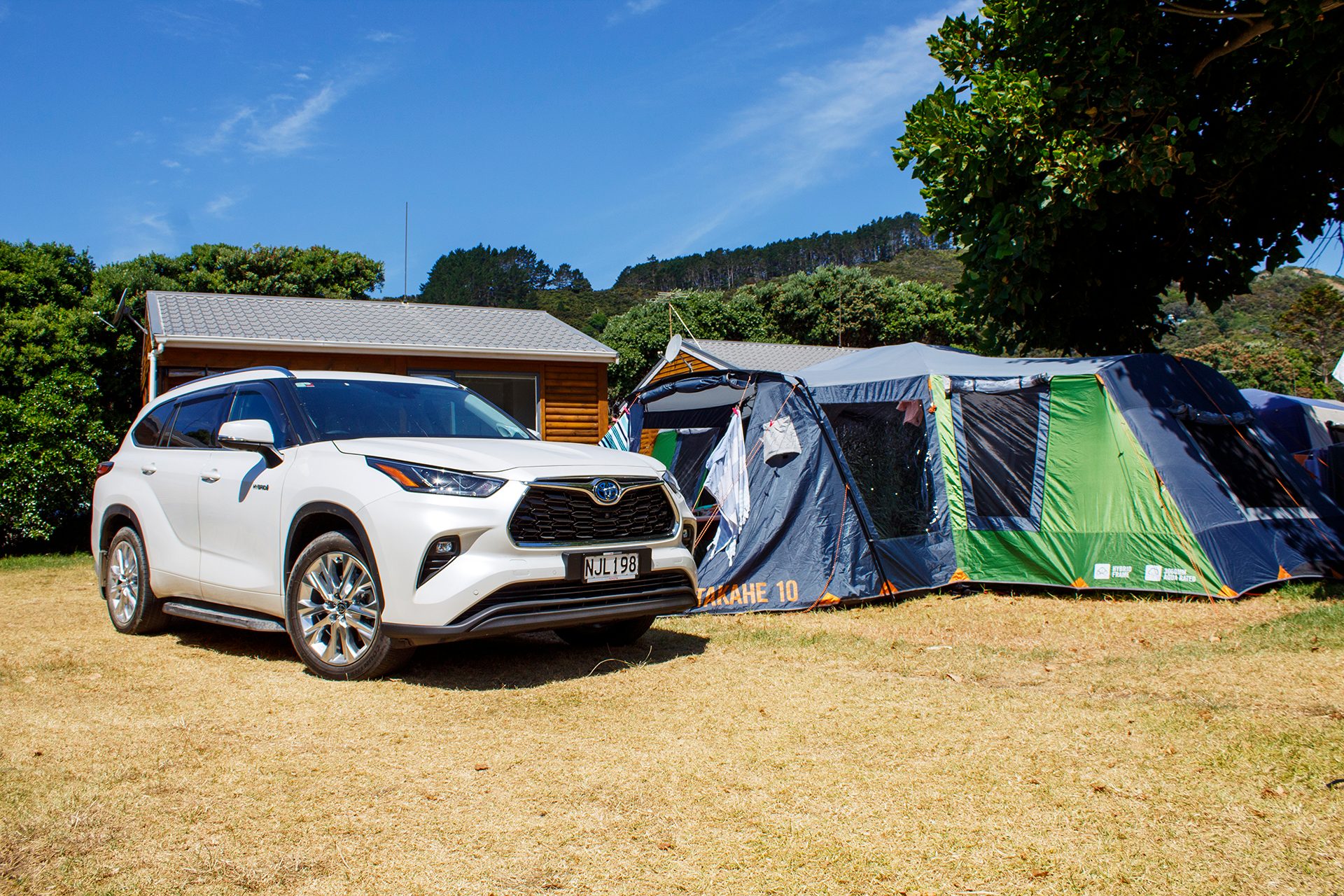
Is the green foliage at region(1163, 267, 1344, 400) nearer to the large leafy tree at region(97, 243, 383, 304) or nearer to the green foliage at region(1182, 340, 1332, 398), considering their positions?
the green foliage at region(1182, 340, 1332, 398)

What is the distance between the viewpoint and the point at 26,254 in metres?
16.0

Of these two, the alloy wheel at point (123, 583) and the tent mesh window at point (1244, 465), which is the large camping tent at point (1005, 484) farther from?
the alloy wheel at point (123, 583)

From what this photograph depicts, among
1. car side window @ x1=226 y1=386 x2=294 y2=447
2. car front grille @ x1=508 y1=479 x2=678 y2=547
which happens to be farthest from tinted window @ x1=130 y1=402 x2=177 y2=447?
car front grille @ x1=508 y1=479 x2=678 y2=547

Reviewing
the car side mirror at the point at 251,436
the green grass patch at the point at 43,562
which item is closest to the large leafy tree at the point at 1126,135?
the car side mirror at the point at 251,436

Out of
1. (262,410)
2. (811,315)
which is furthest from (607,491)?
(811,315)

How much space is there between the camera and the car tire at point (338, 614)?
4812 mm

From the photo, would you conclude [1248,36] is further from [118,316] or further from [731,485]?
[118,316]

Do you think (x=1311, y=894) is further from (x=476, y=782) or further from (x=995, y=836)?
(x=476, y=782)

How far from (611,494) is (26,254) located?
15.7 metres

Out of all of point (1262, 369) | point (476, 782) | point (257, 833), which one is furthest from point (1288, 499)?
point (1262, 369)

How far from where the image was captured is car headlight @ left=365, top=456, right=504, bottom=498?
472 cm

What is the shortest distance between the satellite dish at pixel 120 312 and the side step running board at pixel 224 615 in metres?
11.4

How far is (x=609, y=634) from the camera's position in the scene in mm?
6070

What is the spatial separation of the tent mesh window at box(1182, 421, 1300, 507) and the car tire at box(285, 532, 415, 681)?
A: 6.60 meters
